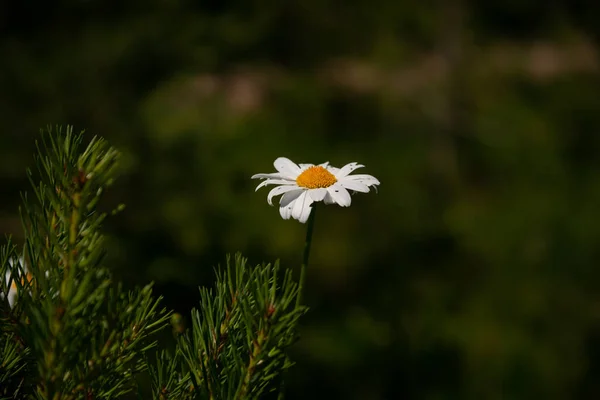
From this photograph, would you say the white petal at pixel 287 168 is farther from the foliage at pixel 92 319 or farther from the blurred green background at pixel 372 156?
the blurred green background at pixel 372 156

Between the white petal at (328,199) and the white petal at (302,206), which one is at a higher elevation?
the white petal at (328,199)

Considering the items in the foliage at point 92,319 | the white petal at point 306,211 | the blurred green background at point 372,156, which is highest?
the blurred green background at point 372,156

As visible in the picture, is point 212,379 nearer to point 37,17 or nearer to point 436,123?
point 37,17

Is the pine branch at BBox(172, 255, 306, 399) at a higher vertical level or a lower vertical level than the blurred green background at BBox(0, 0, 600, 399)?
lower

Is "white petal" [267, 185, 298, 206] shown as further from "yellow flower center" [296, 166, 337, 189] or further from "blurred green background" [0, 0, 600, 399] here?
"blurred green background" [0, 0, 600, 399]

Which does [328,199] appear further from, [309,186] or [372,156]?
[372,156]

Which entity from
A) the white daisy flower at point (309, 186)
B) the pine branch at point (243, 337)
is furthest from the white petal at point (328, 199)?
the pine branch at point (243, 337)

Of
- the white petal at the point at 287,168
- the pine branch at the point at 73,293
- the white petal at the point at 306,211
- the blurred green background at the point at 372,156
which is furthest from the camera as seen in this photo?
the blurred green background at the point at 372,156

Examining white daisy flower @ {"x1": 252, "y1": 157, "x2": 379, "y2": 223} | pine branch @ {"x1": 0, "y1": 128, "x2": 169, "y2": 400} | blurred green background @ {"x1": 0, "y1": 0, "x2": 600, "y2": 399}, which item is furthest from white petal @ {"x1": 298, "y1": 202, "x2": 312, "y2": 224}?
blurred green background @ {"x1": 0, "y1": 0, "x2": 600, "y2": 399}
